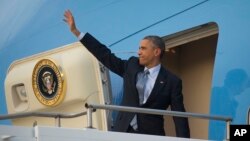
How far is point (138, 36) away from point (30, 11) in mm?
1911

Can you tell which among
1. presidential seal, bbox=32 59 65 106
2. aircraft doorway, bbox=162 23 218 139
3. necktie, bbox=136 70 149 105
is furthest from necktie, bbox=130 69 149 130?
aircraft doorway, bbox=162 23 218 139

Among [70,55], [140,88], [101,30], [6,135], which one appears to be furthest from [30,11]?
[6,135]

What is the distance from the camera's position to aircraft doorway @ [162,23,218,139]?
23.5ft

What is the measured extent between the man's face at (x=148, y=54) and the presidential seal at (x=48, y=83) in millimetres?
1156

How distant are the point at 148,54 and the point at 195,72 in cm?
168

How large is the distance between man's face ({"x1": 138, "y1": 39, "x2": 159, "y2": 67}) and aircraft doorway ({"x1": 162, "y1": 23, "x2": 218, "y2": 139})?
49.1 inches

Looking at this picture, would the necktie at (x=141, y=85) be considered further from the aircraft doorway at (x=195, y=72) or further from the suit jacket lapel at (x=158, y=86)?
the aircraft doorway at (x=195, y=72)

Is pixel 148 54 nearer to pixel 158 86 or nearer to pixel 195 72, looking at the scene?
pixel 158 86

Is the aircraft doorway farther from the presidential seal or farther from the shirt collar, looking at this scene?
the shirt collar

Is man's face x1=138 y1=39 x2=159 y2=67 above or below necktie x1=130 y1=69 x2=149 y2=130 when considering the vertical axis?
above

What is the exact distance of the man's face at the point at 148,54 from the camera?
18.7 feet

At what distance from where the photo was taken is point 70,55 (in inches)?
262

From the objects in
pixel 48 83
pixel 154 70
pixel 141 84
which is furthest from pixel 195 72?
pixel 141 84

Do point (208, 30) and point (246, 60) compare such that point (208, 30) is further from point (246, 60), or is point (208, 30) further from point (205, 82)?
point (205, 82)
